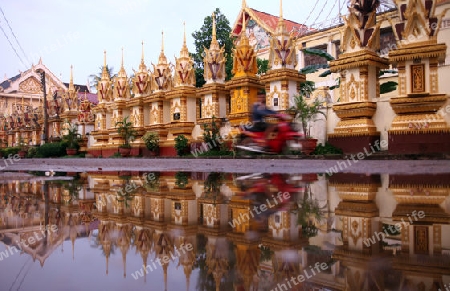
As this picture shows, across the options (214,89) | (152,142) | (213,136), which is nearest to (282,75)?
(214,89)

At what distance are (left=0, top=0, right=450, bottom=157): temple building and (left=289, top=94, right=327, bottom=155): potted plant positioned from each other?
0.49 m

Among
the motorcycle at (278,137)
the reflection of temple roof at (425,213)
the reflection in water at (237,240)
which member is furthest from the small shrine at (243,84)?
the reflection of temple roof at (425,213)

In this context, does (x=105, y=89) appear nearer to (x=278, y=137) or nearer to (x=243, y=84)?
(x=243, y=84)

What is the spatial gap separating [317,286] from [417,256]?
32.3 inches

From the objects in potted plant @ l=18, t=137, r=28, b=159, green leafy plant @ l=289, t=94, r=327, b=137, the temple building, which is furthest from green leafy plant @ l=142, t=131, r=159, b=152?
potted plant @ l=18, t=137, r=28, b=159

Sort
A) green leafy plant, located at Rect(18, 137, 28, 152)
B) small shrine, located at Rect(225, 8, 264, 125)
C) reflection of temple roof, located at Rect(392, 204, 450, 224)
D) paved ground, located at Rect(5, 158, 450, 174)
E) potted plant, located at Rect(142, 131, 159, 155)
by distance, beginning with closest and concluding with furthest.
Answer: reflection of temple roof, located at Rect(392, 204, 450, 224)
paved ground, located at Rect(5, 158, 450, 174)
small shrine, located at Rect(225, 8, 264, 125)
potted plant, located at Rect(142, 131, 159, 155)
green leafy plant, located at Rect(18, 137, 28, 152)

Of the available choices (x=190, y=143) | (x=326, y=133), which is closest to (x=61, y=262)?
(x=326, y=133)

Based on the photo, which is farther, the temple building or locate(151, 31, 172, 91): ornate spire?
locate(151, 31, 172, 91): ornate spire

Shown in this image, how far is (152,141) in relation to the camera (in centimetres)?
2414

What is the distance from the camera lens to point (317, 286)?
185 cm

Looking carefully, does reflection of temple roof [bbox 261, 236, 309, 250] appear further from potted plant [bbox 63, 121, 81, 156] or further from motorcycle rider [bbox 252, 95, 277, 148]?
potted plant [bbox 63, 121, 81, 156]

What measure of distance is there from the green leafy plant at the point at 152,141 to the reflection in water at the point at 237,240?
18.9 m

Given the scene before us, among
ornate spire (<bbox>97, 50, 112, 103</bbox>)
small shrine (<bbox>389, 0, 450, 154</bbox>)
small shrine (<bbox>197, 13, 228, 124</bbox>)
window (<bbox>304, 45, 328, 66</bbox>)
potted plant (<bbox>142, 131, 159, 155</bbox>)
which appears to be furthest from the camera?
window (<bbox>304, 45, 328, 66</bbox>)

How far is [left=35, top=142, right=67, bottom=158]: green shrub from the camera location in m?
33.3
